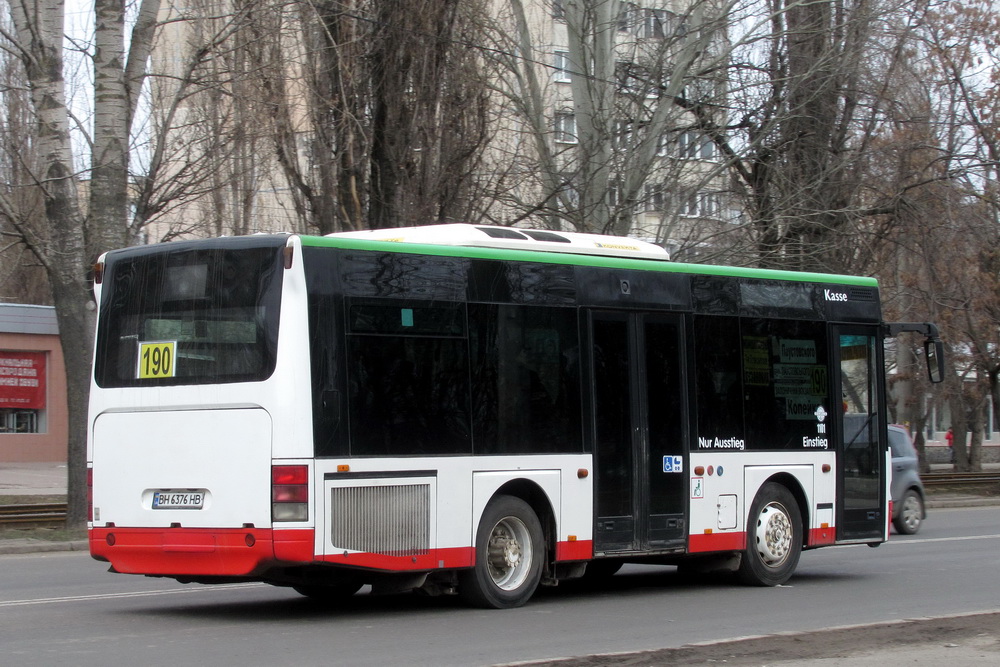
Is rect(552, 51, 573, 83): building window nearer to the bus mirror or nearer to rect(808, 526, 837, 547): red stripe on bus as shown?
the bus mirror

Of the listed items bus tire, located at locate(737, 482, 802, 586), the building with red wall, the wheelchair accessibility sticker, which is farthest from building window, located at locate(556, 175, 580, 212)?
the building with red wall

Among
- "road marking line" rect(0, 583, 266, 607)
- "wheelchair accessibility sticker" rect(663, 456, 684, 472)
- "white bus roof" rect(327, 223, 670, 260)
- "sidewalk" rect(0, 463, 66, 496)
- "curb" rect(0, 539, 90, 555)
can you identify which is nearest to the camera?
"road marking line" rect(0, 583, 266, 607)

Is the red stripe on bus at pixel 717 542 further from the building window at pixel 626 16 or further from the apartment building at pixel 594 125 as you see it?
the building window at pixel 626 16

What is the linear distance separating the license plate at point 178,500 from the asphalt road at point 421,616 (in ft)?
2.78

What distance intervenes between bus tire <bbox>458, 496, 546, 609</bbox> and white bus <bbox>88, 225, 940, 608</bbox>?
18 millimetres

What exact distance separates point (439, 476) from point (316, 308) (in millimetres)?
1634

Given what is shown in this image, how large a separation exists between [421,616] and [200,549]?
1.83m

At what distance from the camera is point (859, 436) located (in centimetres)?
1385

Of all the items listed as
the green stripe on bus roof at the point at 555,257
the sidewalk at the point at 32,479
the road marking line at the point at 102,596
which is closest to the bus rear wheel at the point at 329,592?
the road marking line at the point at 102,596

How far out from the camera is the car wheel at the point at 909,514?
69.2ft

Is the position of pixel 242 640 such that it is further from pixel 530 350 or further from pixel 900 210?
pixel 900 210

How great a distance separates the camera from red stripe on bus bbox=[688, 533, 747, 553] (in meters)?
12.2

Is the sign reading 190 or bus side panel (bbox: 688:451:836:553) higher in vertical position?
the sign reading 190

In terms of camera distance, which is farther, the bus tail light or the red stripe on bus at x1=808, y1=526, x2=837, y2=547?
the red stripe on bus at x1=808, y1=526, x2=837, y2=547
